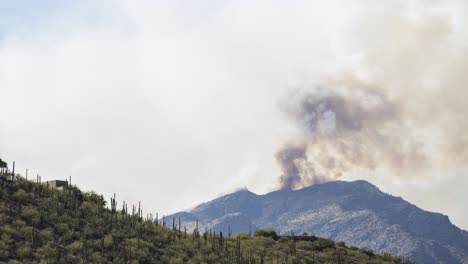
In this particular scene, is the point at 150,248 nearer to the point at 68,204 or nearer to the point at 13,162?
the point at 68,204

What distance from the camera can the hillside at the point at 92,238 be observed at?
49438mm

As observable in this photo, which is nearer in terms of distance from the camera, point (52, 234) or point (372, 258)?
point (52, 234)

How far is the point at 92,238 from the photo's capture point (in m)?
54.8

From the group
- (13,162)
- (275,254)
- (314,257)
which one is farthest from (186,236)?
(13,162)

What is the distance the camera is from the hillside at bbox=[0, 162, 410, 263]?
49.4 metres

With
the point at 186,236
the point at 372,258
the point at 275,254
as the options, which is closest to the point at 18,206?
the point at 186,236

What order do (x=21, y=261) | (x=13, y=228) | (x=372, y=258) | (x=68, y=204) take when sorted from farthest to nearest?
(x=372, y=258) < (x=68, y=204) < (x=13, y=228) < (x=21, y=261)

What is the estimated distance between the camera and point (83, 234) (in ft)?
180

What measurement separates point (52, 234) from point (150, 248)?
369 inches

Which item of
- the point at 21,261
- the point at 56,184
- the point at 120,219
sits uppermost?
the point at 56,184

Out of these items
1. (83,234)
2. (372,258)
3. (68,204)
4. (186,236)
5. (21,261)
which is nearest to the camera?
(21,261)

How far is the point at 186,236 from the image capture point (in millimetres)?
67375

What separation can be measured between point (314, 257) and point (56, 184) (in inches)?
1183

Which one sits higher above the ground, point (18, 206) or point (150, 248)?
point (18, 206)
